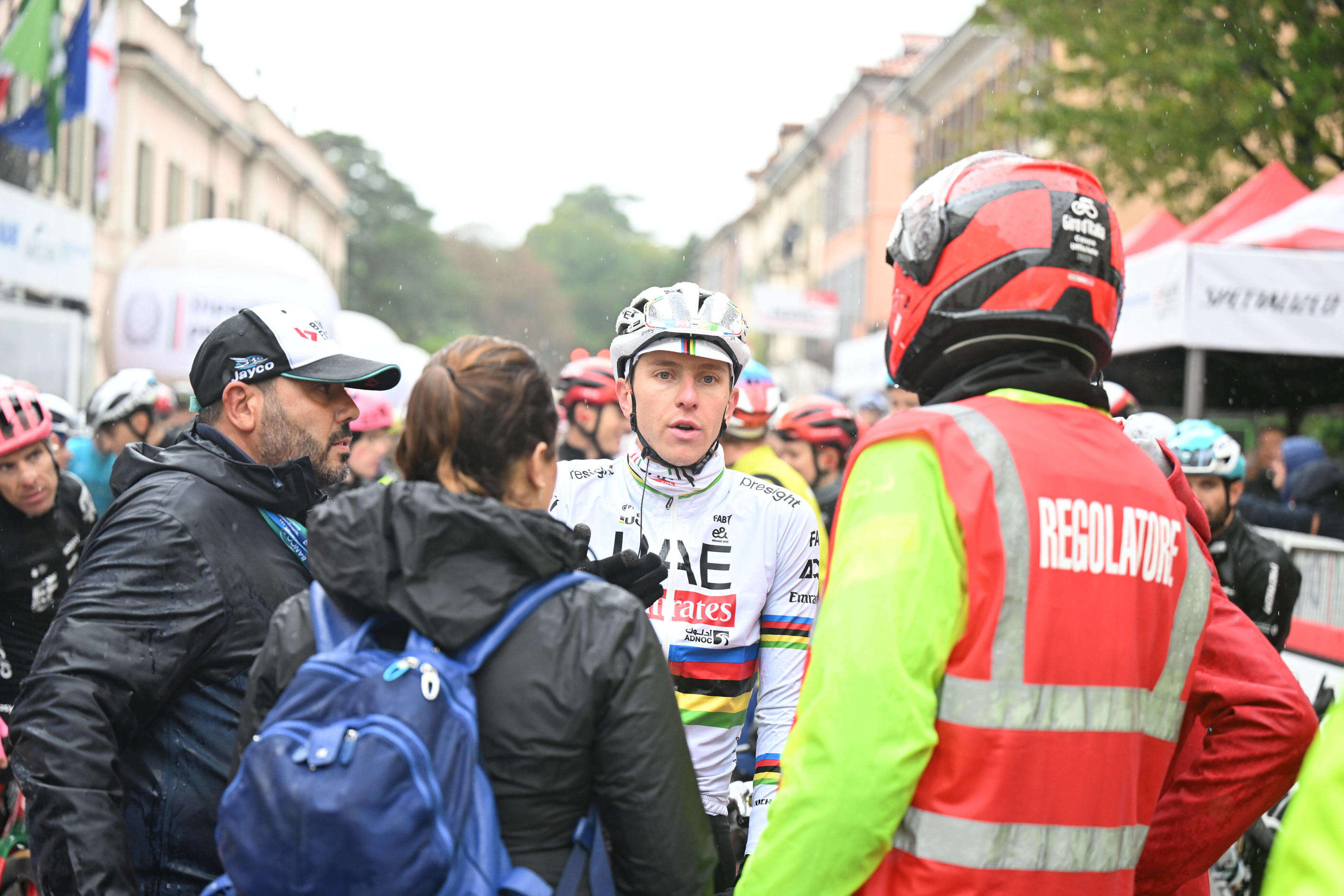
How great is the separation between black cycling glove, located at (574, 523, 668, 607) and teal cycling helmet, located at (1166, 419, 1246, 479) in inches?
147

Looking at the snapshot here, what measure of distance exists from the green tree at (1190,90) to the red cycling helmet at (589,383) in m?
8.55

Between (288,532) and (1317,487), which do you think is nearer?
(288,532)

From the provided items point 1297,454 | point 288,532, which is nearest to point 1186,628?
point 288,532

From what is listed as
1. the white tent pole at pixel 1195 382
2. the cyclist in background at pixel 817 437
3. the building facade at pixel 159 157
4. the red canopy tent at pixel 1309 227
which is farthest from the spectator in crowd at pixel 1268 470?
the building facade at pixel 159 157

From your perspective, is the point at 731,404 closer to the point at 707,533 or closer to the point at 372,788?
the point at 707,533

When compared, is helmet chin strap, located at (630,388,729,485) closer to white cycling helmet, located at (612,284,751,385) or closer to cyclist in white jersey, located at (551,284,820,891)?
cyclist in white jersey, located at (551,284,820,891)

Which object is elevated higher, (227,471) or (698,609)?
(227,471)

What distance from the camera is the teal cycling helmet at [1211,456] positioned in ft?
18.1

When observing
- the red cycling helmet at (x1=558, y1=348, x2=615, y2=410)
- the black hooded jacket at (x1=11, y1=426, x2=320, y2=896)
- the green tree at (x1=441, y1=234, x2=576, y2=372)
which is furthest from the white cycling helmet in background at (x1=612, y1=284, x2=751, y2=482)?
the green tree at (x1=441, y1=234, x2=576, y2=372)

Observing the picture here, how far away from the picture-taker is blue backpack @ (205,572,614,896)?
1897mm

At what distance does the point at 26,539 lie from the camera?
4980mm

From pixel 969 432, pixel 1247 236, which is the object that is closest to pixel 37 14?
pixel 1247 236

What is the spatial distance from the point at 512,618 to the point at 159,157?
3348 cm

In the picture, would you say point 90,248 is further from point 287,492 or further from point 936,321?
point 936,321
